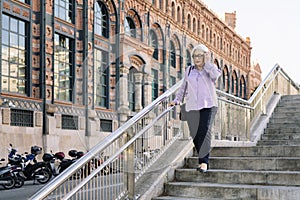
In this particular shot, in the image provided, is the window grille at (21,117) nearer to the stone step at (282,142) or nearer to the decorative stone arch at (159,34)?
the stone step at (282,142)

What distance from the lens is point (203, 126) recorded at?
5.09 metres

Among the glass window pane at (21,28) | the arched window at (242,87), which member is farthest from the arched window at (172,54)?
the arched window at (242,87)

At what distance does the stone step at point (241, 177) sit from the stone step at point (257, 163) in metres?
0.27

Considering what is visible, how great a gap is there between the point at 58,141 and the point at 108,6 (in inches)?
342

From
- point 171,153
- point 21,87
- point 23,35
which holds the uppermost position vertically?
point 23,35

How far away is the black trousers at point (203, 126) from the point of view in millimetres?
5047

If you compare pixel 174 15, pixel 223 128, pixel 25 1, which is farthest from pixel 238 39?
pixel 223 128

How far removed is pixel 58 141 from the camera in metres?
18.0

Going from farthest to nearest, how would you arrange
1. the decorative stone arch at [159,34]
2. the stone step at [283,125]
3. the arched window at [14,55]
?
the decorative stone arch at [159,34] → the arched window at [14,55] → the stone step at [283,125]

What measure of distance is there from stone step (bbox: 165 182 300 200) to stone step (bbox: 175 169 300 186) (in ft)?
0.49

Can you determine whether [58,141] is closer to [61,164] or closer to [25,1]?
[61,164]

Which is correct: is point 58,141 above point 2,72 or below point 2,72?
below

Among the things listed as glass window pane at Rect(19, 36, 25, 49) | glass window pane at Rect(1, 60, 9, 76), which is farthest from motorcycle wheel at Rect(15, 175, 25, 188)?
glass window pane at Rect(19, 36, 25, 49)

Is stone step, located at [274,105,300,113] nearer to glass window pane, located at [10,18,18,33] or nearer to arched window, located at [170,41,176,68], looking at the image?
glass window pane, located at [10,18,18,33]
